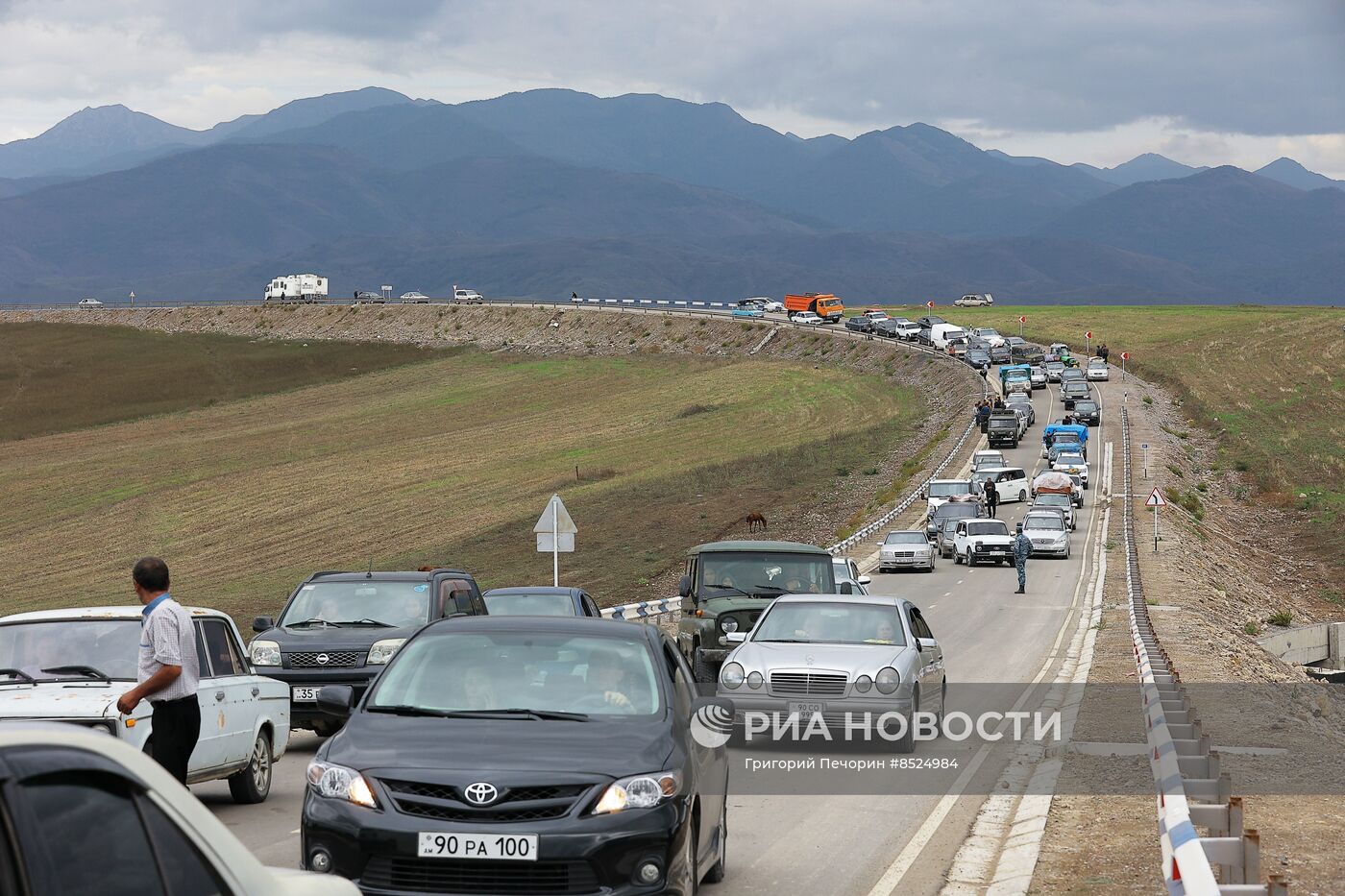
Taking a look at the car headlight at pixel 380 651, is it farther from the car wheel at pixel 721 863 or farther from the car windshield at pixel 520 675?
the car windshield at pixel 520 675

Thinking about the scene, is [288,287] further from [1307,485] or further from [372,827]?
[372,827]

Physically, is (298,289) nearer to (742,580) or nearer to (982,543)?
(982,543)

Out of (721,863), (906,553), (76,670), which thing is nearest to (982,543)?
(906,553)

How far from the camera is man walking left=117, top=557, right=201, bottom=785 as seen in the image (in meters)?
9.64

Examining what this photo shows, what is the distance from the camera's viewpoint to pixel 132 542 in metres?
55.0

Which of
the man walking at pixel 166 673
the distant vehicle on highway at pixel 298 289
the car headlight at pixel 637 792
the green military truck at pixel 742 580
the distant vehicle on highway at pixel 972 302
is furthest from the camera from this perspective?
the distant vehicle on highway at pixel 972 302

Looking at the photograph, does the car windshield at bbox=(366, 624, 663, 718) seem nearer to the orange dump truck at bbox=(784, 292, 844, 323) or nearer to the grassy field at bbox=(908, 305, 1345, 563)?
the grassy field at bbox=(908, 305, 1345, 563)

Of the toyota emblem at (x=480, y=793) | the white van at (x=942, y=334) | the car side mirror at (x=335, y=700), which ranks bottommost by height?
the toyota emblem at (x=480, y=793)

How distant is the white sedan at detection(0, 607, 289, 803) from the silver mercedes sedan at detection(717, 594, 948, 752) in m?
4.50

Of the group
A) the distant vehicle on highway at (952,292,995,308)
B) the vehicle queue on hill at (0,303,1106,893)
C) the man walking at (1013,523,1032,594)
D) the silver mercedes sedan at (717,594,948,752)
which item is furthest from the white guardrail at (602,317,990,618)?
the distant vehicle on highway at (952,292,995,308)

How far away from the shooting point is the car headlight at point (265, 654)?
16.2 meters

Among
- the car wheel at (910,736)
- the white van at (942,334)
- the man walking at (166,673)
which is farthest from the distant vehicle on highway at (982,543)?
the white van at (942,334)

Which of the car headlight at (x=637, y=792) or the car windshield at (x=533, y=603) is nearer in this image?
the car headlight at (x=637, y=792)

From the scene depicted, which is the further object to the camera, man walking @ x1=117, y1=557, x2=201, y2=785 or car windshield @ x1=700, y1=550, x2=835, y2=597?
car windshield @ x1=700, y1=550, x2=835, y2=597
